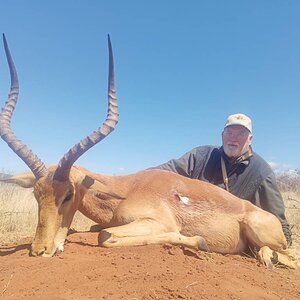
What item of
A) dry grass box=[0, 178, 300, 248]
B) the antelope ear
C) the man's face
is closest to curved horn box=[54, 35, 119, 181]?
the antelope ear

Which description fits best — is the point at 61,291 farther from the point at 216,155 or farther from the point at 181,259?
the point at 216,155

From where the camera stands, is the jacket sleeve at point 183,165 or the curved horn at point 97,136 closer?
the curved horn at point 97,136

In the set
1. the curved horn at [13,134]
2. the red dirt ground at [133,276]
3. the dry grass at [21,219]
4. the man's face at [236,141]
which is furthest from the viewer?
the dry grass at [21,219]

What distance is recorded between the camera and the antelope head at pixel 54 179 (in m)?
5.16

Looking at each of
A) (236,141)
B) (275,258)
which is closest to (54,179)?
(275,258)

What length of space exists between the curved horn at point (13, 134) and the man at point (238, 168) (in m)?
3.27

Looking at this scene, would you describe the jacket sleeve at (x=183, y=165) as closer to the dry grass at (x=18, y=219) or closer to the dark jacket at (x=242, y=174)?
the dark jacket at (x=242, y=174)

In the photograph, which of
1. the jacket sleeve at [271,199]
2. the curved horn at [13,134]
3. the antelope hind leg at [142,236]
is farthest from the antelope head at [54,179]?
the jacket sleeve at [271,199]

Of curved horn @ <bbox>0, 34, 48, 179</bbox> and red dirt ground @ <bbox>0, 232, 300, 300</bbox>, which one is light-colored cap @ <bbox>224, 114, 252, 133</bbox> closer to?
red dirt ground @ <bbox>0, 232, 300, 300</bbox>

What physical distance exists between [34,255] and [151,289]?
1.84 m

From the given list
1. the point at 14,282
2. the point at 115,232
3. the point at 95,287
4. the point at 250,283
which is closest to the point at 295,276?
the point at 250,283

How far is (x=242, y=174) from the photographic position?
7.99m

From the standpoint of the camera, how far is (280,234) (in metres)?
6.45

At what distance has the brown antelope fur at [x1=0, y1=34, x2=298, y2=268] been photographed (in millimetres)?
5320
